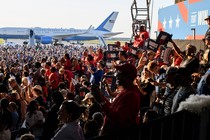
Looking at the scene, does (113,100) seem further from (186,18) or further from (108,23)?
(108,23)

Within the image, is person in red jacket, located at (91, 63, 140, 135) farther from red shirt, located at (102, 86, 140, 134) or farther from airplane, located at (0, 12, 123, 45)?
airplane, located at (0, 12, 123, 45)

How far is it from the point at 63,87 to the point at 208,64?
3.61 meters

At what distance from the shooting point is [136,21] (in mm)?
16359

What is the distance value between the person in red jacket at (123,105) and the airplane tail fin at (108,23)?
87.1m

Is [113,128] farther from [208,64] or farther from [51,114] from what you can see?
[208,64]

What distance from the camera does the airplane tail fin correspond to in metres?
90.7

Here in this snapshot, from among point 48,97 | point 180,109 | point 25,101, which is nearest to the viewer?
point 180,109

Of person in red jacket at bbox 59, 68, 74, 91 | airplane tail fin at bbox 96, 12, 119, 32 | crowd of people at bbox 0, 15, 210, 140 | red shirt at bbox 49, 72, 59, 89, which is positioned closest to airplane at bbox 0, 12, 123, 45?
airplane tail fin at bbox 96, 12, 119, 32

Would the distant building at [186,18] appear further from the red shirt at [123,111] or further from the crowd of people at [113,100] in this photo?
the red shirt at [123,111]

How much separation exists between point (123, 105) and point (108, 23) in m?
91.0

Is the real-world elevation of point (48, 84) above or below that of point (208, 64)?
below

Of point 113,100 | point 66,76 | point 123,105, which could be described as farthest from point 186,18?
point 123,105

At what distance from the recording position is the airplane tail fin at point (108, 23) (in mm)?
90688


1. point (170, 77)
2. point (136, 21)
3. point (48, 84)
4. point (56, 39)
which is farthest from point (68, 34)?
point (170, 77)
